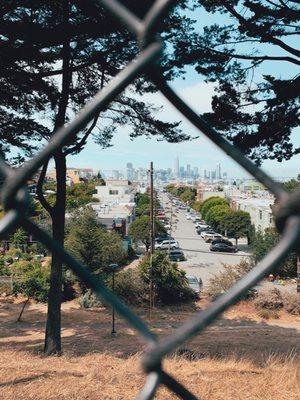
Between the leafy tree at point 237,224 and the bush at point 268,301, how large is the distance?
59.8 feet

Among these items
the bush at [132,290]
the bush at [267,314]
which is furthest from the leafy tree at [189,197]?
the bush at [267,314]

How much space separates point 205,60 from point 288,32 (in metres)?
1.09

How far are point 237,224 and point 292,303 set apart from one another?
65.6 feet

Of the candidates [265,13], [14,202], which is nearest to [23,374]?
[14,202]

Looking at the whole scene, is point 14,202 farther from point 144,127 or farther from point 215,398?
point 144,127

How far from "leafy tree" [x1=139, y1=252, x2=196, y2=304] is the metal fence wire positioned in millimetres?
16043

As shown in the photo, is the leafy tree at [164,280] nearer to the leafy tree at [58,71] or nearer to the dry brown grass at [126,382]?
the leafy tree at [58,71]

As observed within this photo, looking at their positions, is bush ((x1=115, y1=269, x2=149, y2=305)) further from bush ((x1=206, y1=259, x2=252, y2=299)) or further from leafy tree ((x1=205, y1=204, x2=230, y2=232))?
leafy tree ((x1=205, y1=204, x2=230, y2=232))

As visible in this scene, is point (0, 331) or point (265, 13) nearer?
point (265, 13)

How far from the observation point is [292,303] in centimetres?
1566

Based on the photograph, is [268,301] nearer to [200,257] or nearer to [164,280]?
[164,280]

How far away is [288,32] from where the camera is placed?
6.14 meters

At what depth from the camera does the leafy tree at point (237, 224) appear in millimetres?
34938

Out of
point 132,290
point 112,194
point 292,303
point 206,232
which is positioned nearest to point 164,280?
point 132,290
